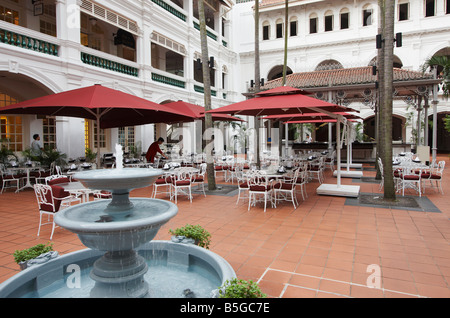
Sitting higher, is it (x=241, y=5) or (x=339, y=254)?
(x=241, y=5)

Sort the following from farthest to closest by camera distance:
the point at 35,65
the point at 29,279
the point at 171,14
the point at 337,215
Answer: the point at 171,14 → the point at 35,65 → the point at 337,215 → the point at 29,279

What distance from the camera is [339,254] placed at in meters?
4.26

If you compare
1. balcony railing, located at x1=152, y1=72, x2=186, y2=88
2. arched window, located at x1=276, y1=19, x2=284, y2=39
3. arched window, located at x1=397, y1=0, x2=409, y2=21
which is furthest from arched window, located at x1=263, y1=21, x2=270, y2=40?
balcony railing, located at x1=152, y1=72, x2=186, y2=88

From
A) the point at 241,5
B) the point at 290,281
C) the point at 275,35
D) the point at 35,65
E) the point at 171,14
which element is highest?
the point at 241,5

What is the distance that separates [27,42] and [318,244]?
1052cm

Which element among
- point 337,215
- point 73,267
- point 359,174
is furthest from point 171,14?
point 73,267

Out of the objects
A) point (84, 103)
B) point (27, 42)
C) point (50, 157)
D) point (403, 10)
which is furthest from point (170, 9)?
point (403, 10)

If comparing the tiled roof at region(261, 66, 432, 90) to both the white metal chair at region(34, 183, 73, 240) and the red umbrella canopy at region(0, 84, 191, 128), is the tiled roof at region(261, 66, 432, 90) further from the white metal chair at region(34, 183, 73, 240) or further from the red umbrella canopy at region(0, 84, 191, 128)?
the white metal chair at region(34, 183, 73, 240)

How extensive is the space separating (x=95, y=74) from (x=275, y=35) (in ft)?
62.5

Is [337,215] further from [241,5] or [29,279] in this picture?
[241,5]

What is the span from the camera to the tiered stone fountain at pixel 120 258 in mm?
2504

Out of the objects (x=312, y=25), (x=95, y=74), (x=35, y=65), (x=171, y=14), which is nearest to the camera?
(x=35, y=65)

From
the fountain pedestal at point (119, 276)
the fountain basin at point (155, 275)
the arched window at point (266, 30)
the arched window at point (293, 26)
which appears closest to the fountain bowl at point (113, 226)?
the fountain pedestal at point (119, 276)

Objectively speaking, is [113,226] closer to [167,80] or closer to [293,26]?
[167,80]
